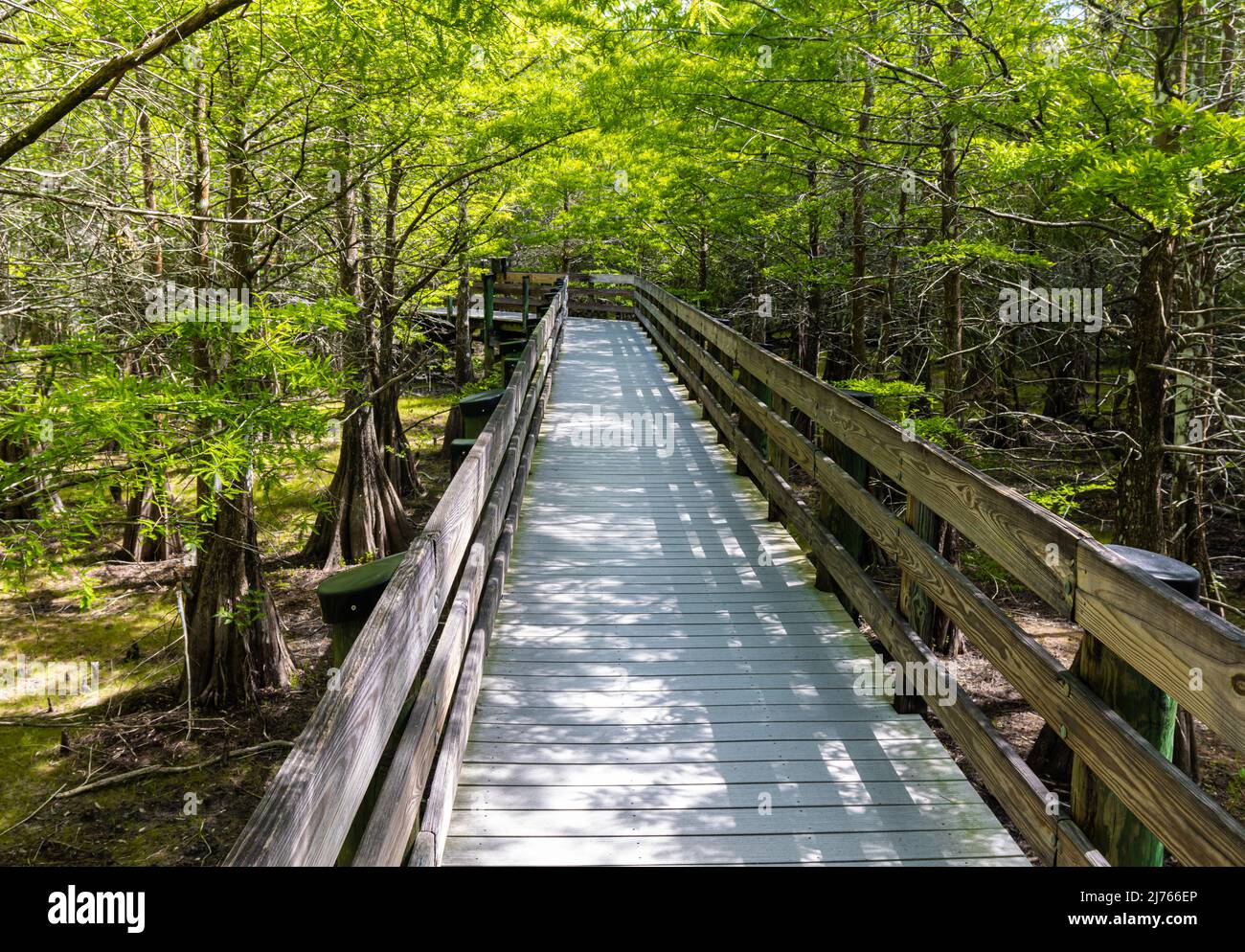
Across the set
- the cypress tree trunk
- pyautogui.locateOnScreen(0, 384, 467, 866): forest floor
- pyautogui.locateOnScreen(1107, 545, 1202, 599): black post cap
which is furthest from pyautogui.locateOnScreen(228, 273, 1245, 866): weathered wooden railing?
the cypress tree trunk

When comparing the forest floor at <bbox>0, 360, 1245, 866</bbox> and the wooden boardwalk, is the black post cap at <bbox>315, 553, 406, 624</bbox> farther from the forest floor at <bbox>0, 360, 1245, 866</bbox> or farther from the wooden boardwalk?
the forest floor at <bbox>0, 360, 1245, 866</bbox>

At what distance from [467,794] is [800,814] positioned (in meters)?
1.24

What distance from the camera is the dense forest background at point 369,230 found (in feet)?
17.5

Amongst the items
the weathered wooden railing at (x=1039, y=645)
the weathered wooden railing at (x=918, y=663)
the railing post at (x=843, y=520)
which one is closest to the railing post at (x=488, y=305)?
the railing post at (x=843, y=520)

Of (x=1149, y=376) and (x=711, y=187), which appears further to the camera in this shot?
(x=711, y=187)

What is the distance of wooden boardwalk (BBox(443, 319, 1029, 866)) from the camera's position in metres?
3.08

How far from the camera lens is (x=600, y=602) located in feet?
17.3

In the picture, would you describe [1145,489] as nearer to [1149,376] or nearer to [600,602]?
[1149,376]

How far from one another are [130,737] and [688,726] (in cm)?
836

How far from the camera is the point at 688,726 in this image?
3846 millimetres

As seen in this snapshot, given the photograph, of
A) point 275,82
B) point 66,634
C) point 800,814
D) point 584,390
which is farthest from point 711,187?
point 800,814

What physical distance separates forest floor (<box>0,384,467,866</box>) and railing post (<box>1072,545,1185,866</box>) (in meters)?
5.76

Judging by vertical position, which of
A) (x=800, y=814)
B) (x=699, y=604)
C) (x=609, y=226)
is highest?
(x=609, y=226)

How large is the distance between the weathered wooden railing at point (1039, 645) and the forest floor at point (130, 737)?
15.2ft
